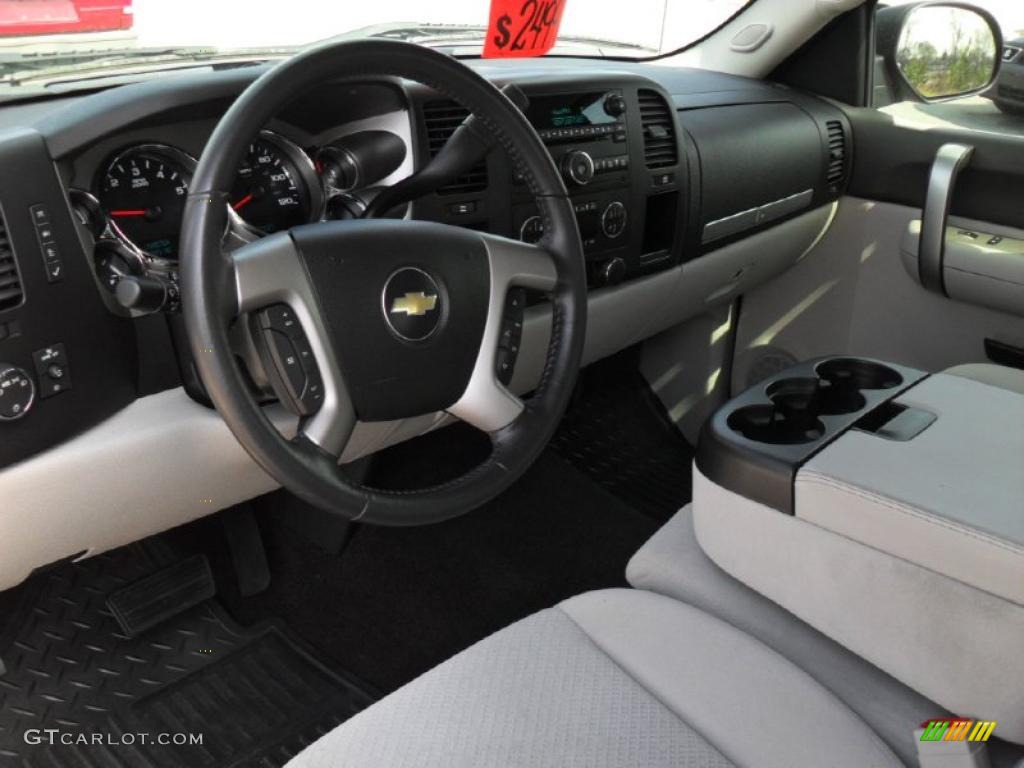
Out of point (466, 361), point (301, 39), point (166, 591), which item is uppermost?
point (301, 39)

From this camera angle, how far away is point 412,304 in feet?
3.63

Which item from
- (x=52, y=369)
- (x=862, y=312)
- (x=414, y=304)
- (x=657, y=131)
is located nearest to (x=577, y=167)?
(x=657, y=131)

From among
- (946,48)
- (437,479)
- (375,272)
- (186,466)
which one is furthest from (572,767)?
(946,48)

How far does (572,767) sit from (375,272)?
542 mm

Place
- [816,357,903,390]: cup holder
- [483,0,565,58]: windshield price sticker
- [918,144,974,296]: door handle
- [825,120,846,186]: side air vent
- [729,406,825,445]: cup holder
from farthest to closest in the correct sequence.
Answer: [825,120,846,186]: side air vent → [918,144,974,296]: door handle → [483,0,565,58]: windshield price sticker → [816,357,903,390]: cup holder → [729,406,825,445]: cup holder

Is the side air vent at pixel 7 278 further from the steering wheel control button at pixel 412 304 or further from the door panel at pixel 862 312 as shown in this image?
the door panel at pixel 862 312

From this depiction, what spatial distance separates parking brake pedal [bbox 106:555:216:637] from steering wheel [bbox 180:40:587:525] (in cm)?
92

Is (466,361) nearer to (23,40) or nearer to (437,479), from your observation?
(23,40)

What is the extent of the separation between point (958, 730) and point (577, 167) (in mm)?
1061

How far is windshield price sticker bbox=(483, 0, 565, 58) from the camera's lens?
5.70 ft

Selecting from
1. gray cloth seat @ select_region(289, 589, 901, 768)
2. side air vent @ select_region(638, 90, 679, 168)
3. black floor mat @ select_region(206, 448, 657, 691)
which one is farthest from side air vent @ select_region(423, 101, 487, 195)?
black floor mat @ select_region(206, 448, 657, 691)

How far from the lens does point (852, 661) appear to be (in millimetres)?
1117

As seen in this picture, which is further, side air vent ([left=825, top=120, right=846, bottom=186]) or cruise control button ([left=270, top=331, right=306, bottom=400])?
side air vent ([left=825, top=120, right=846, bottom=186])

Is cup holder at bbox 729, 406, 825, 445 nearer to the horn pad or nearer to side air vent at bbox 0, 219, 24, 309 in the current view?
the horn pad
